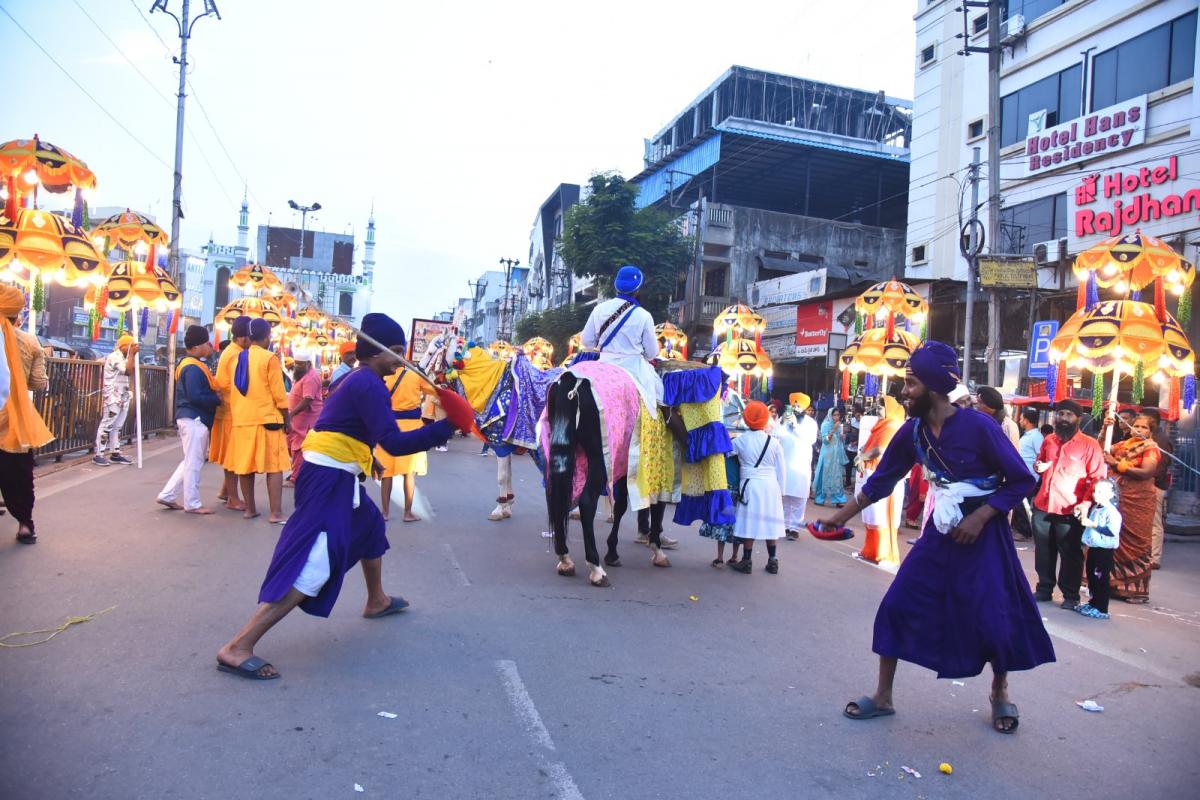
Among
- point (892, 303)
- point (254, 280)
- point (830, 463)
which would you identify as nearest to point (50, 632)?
point (830, 463)

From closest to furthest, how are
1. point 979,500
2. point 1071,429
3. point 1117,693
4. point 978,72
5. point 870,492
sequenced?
point 979,500 < point 870,492 < point 1117,693 < point 1071,429 < point 978,72

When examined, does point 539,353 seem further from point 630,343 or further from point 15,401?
point 15,401

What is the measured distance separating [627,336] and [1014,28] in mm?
19929

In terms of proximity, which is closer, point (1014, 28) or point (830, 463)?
point (830, 463)

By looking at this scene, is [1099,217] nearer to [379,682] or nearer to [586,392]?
[586,392]

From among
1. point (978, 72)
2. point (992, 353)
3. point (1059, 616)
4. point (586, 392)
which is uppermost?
point (978, 72)

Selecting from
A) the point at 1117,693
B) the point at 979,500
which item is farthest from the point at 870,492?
the point at 1117,693

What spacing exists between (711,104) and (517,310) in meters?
39.4

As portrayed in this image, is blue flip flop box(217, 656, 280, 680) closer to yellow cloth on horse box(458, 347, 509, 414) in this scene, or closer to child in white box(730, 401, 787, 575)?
yellow cloth on horse box(458, 347, 509, 414)

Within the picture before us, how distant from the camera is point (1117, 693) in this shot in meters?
4.63

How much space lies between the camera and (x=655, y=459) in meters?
6.92

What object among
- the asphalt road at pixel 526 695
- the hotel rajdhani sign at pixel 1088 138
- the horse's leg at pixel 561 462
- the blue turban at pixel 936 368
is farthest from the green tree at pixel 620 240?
the blue turban at pixel 936 368

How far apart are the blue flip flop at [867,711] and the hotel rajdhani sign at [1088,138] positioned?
1759 cm

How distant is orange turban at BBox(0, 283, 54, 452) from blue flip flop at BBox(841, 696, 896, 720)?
6.10 metres
